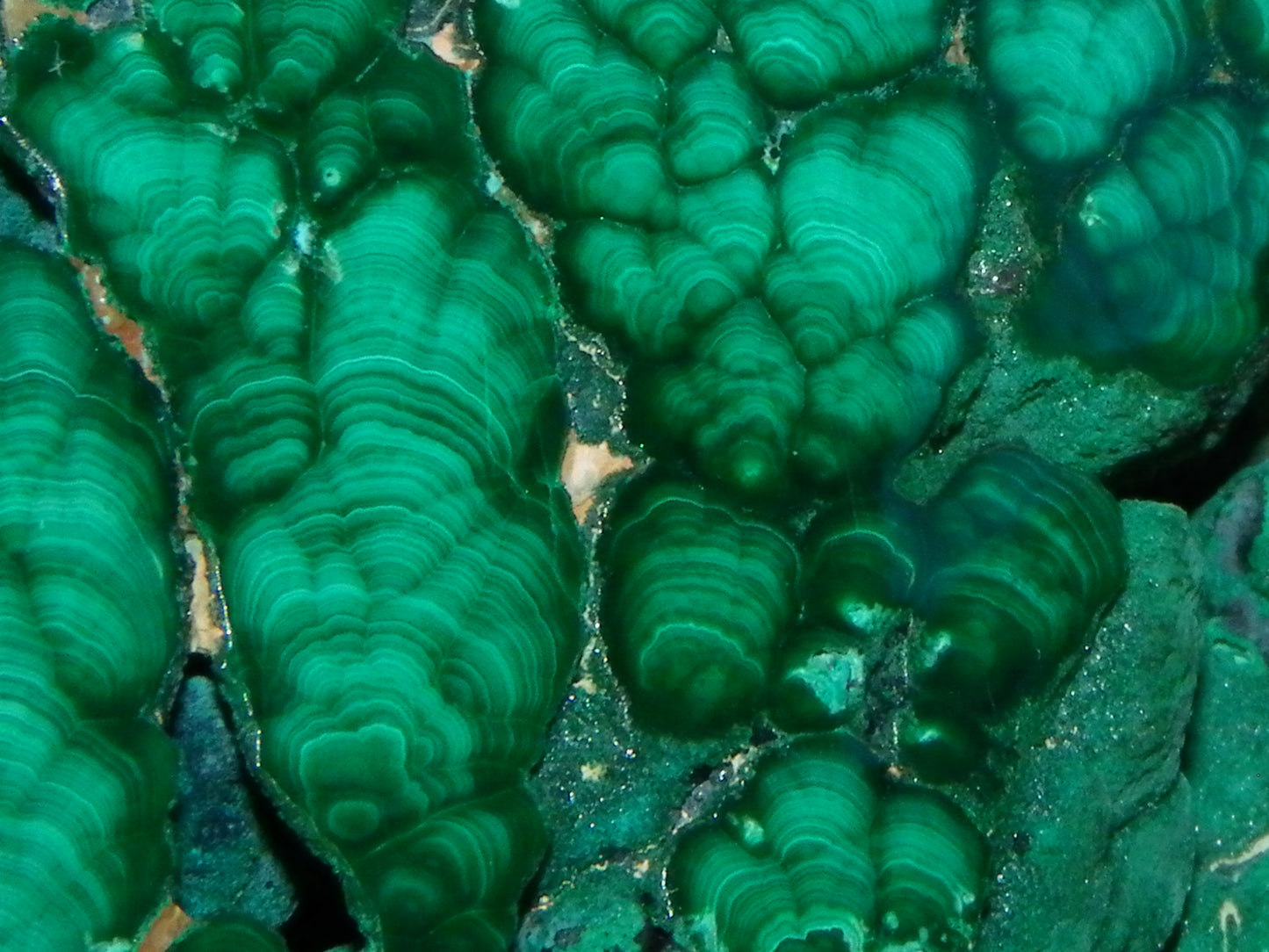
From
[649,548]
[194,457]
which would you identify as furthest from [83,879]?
[649,548]

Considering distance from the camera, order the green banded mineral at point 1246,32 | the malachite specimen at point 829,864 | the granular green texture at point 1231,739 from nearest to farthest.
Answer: the malachite specimen at point 829,864 < the green banded mineral at point 1246,32 < the granular green texture at point 1231,739

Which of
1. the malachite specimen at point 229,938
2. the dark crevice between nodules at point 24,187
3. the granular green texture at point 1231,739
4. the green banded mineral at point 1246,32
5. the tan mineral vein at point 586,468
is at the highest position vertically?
the dark crevice between nodules at point 24,187

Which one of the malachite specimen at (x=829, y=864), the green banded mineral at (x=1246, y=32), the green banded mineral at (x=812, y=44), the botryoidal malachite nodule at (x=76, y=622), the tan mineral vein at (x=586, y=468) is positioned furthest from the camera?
the green banded mineral at (x=1246, y=32)

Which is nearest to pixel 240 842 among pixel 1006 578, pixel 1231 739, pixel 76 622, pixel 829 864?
pixel 76 622

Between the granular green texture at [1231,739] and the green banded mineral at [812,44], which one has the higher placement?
the green banded mineral at [812,44]

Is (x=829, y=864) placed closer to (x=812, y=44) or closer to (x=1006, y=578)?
(x=1006, y=578)

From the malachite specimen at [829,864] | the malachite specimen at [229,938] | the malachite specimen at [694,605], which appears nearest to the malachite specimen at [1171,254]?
the malachite specimen at [694,605]

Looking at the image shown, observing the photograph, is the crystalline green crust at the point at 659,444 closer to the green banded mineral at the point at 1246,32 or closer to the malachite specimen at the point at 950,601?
the malachite specimen at the point at 950,601
